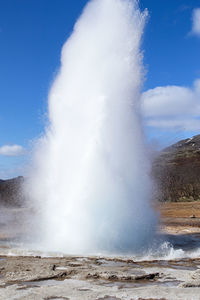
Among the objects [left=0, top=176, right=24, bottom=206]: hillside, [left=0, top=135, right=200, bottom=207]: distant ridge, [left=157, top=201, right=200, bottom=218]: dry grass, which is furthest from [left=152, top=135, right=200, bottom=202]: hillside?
[left=0, top=176, right=24, bottom=206]: hillside

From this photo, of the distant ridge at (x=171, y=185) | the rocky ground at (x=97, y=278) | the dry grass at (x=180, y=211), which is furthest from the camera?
the distant ridge at (x=171, y=185)

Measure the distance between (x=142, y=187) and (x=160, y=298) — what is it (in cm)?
665

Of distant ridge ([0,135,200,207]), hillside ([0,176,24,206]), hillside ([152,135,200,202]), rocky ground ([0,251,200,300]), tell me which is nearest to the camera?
rocky ground ([0,251,200,300])

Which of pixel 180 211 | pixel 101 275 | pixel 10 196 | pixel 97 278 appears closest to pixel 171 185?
pixel 180 211

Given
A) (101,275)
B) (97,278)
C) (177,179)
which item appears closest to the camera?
(97,278)

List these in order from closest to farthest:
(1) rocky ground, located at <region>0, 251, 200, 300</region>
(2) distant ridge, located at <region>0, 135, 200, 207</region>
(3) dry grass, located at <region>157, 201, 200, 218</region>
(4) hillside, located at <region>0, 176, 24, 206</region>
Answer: (1) rocky ground, located at <region>0, 251, 200, 300</region>, (3) dry grass, located at <region>157, 201, 200, 218</region>, (4) hillside, located at <region>0, 176, 24, 206</region>, (2) distant ridge, located at <region>0, 135, 200, 207</region>

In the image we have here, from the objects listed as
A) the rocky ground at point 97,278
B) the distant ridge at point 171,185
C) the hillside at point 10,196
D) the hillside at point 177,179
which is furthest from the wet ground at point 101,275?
the hillside at point 10,196

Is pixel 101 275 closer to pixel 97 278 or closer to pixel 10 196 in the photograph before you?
pixel 97 278

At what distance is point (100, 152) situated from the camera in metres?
12.4

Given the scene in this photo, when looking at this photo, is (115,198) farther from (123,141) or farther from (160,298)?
(160,298)

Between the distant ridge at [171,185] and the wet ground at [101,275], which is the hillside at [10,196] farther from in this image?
the wet ground at [101,275]

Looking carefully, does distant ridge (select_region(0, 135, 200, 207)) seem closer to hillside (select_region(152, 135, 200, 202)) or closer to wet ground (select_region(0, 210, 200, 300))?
hillside (select_region(152, 135, 200, 202))

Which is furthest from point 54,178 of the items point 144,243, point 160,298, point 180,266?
point 160,298

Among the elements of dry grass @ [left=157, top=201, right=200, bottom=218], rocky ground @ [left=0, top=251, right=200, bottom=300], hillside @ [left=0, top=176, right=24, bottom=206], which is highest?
hillside @ [left=0, top=176, right=24, bottom=206]
